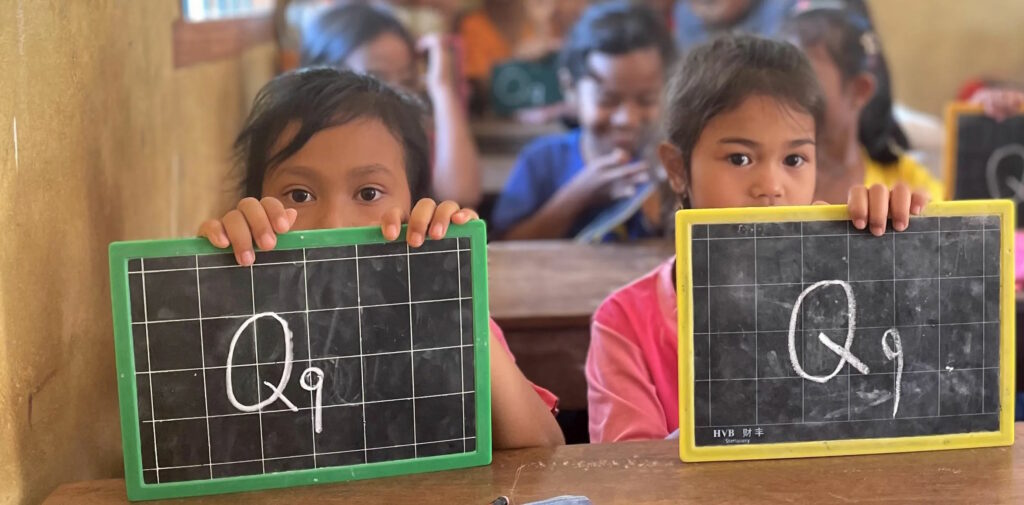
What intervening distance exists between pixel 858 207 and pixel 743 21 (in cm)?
265

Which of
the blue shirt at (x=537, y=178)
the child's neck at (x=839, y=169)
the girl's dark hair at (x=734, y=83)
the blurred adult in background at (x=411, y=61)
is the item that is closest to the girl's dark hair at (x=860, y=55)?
the child's neck at (x=839, y=169)

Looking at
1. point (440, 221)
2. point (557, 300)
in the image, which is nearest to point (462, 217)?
point (440, 221)

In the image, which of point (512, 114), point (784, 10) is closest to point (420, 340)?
point (784, 10)

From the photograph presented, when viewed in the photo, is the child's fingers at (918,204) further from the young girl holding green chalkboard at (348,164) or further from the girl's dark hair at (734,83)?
the young girl holding green chalkboard at (348,164)

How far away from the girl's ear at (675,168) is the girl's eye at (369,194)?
435mm

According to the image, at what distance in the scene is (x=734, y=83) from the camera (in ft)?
4.60

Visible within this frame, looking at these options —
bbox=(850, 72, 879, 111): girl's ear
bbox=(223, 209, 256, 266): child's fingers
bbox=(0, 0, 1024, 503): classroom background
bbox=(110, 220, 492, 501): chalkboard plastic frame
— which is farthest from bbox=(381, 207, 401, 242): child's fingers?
bbox=(850, 72, 879, 111): girl's ear

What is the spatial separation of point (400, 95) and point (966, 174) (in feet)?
4.66

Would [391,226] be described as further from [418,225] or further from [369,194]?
[369,194]

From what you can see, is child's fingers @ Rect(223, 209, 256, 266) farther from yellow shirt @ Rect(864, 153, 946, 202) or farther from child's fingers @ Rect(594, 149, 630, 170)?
child's fingers @ Rect(594, 149, 630, 170)

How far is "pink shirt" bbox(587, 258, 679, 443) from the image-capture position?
1.32m

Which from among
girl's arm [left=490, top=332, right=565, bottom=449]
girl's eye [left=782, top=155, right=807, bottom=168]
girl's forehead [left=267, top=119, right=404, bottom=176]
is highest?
girl's forehead [left=267, top=119, right=404, bottom=176]

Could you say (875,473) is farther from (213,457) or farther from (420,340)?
(213,457)

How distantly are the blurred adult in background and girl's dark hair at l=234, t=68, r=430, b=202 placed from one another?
1.45 meters
